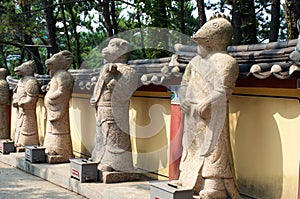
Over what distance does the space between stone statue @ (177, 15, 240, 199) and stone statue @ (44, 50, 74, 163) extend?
4348 millimetres

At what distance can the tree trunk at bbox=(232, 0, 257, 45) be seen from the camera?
11762 millimetres

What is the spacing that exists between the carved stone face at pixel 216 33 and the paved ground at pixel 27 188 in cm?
373

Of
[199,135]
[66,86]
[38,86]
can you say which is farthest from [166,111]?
[38,86]

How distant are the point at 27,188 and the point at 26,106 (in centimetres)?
330

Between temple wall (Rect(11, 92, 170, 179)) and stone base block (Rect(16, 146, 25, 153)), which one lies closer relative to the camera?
temple wall (Rect(11, 92, 170, 179))

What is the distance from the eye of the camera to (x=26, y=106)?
1192cm

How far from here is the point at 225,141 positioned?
639cm

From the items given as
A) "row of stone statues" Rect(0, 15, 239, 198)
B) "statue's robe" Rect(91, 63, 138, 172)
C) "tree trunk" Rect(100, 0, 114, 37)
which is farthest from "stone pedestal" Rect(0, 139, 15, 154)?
"tree trunk" Rect(100, 0, 114, 37)

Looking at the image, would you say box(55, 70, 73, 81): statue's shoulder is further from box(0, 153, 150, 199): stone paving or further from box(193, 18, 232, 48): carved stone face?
box(193, 18, 232, 48): carved stone face

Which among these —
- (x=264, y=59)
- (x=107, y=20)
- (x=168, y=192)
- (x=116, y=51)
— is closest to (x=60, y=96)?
(x=116, y=51)

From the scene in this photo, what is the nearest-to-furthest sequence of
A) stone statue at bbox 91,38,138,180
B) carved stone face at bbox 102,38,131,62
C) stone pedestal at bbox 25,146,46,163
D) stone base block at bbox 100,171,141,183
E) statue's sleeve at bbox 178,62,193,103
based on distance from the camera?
Answer: statue's sleeve at bbox 178,62,193,103, stone base block at bbox 100,171,141,183, stone statue at bbox 91,38,138,180, carved stone face at bbox 102,38,131,62, stone pedestal at bbox 25,146,46,163

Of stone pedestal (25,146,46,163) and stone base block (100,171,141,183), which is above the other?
stone pedestal (25,146,46,163)

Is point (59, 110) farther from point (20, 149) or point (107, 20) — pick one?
point (107, 20)

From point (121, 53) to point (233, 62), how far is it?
295 centimetres
